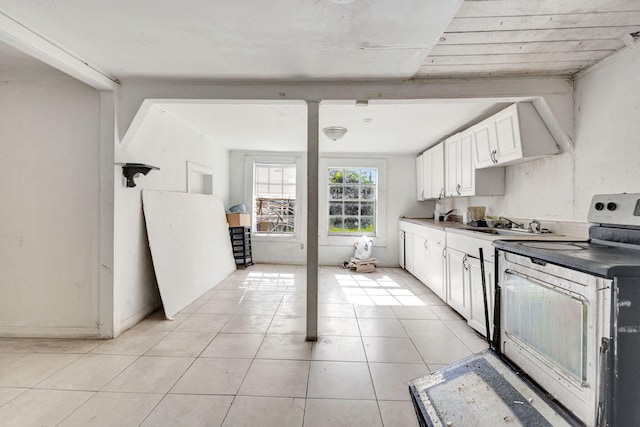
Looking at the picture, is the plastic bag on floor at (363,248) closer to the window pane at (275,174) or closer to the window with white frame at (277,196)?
the window with white frame at (277,196)

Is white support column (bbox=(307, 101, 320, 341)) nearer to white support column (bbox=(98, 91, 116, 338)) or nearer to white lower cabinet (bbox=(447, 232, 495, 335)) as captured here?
white lower cabinet (bbox=(447, 232, 495, 335))

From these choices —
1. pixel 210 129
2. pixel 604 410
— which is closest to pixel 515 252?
pixel 604 410

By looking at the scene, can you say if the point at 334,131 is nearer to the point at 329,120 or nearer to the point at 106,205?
the point at 329,120

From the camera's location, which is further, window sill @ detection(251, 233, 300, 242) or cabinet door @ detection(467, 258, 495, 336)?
window sill @ detection(251, 233, 300, 242)

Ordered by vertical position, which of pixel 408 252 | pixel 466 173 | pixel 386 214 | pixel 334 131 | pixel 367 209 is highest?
pixel 334 131

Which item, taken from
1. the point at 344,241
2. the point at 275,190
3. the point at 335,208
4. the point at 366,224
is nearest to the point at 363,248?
the point at 344,241

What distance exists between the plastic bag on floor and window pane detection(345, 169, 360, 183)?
1204mm

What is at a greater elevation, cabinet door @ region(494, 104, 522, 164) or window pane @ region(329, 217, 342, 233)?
cabinet door @ region(494, 104, 522, 164)

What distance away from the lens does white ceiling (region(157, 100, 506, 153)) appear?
3.21 meters

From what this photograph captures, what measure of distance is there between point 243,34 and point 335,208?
4.38 meters

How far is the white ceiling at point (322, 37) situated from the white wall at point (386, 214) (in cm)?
340

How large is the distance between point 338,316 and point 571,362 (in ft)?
7.63

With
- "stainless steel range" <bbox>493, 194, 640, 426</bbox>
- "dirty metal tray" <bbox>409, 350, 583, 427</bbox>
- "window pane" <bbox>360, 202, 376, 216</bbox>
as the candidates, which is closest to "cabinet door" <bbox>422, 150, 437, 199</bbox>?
"window pane" <bbox>360, 202, 376, 216</bbox>

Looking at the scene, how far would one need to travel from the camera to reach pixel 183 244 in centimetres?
375
